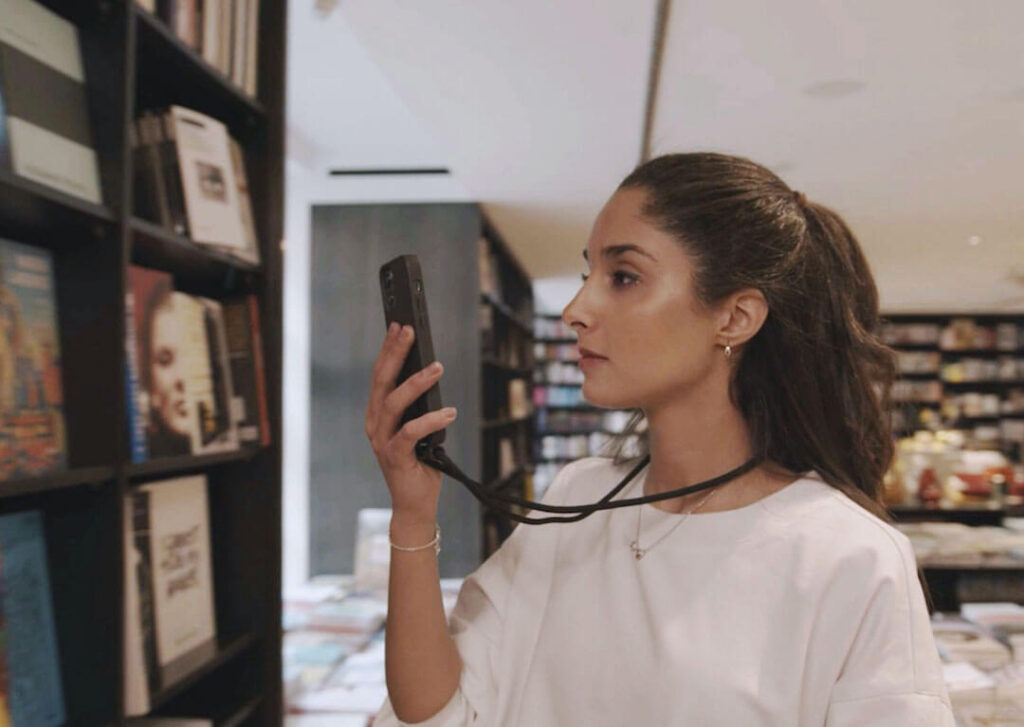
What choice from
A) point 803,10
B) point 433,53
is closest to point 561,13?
point 433,53

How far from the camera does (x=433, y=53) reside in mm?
2193

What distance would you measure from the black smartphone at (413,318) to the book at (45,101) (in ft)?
1.87

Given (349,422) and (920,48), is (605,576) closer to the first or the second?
(920,48)

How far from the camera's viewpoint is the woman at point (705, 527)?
73 cm

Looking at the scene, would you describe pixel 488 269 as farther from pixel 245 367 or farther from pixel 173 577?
pixel 173 577

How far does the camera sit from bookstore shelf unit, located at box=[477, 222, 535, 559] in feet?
14.5

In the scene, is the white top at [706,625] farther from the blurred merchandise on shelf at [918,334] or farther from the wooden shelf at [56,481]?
the blurred merchandise on shelf at [918,334]

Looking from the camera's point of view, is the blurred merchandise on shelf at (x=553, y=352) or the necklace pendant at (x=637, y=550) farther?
the blurred merchandise on shelf at (x=553, y=352)

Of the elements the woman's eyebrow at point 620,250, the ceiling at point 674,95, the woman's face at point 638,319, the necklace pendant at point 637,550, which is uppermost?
the ceiling at point 674,95

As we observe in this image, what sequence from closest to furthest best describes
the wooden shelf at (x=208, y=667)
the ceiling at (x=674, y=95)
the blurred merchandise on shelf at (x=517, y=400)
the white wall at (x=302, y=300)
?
the wooden shelf at (x=208, y=667) < the ceiling at (x=674, y=95) < the white wall at (x=302, y=300) < the blurred merchandise on shelf at (x=517, y=400)

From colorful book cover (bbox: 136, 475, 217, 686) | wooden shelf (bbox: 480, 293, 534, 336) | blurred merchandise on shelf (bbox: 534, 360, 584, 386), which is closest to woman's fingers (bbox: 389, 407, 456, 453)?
colorful book cover (bbox: 136, 475, 217, 686)

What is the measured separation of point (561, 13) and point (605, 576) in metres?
1.54

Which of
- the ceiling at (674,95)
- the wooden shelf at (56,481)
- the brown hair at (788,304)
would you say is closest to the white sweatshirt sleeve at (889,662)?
the brown hair at (788,304)

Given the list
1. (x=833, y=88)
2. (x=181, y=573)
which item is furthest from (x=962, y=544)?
(x=181, y=573)
